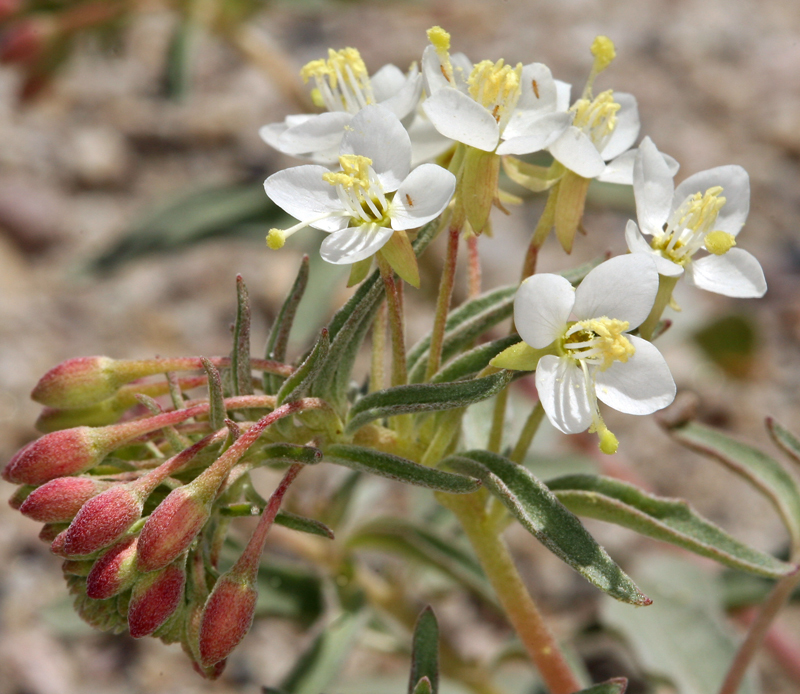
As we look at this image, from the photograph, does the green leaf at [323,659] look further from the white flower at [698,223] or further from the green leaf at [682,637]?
the white flower at [698,223]

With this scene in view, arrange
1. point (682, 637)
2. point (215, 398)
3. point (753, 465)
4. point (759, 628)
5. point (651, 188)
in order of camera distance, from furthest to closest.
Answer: point (682, 637)
point (753, 465)
point (759, 628)
point (651, 188)
point (215, 398)

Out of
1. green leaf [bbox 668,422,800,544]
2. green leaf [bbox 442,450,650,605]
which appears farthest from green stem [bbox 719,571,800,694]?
green leaf [bbox 442,450,650,605]

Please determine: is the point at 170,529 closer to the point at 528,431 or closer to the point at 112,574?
the point at 112,574

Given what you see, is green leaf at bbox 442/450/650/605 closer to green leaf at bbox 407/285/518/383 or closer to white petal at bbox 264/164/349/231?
green leaf at bbox 407/285/518/383

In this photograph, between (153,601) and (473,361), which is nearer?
(153,601)

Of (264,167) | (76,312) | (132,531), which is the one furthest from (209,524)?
(264,167)

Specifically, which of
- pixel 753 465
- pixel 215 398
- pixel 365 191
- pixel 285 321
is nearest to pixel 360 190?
pixel 365 191
